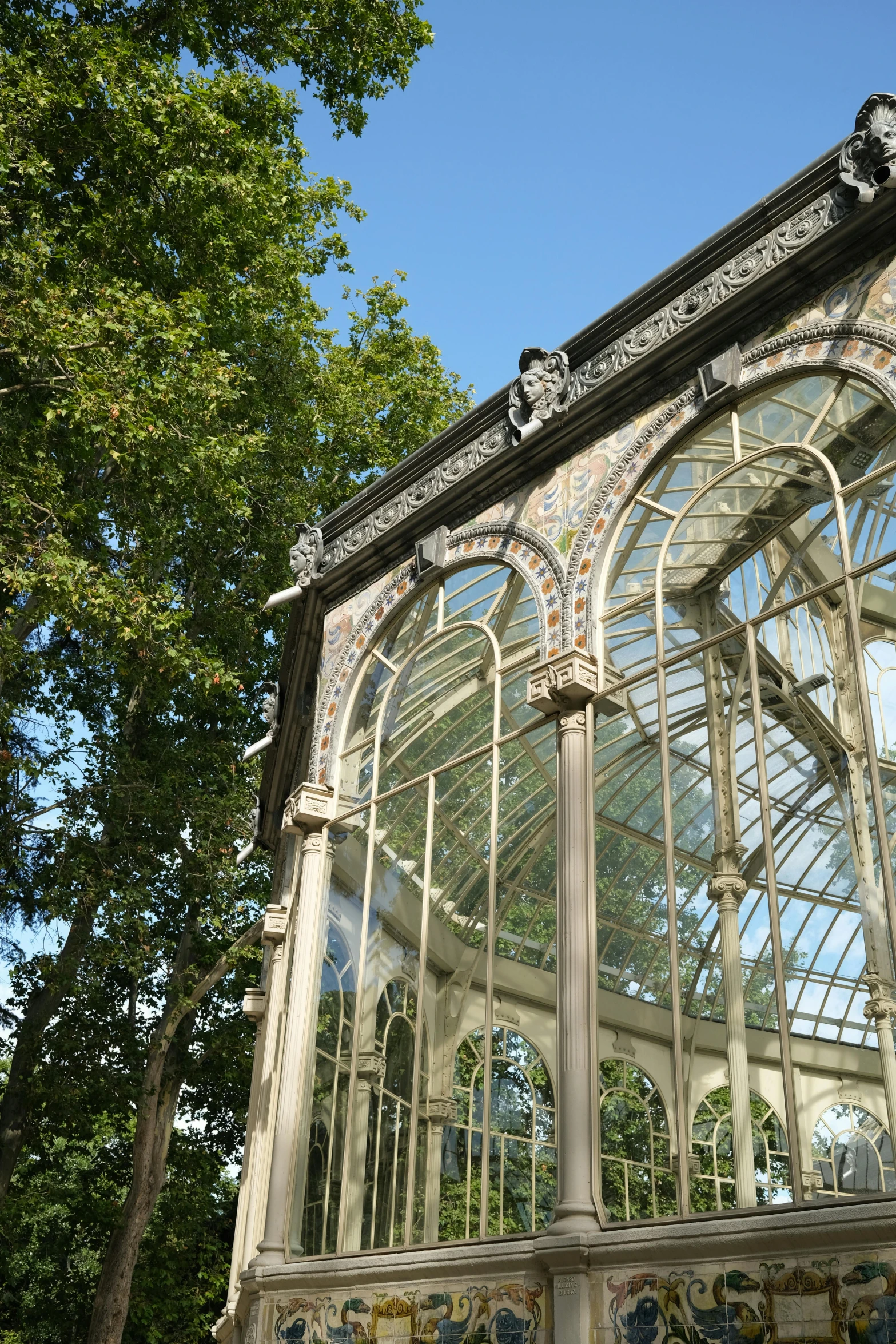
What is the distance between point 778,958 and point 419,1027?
3692mm

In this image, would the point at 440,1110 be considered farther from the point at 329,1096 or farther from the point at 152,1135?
the point at 152,1135

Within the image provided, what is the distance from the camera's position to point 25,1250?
24.0 meters

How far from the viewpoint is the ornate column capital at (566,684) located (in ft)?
28.2

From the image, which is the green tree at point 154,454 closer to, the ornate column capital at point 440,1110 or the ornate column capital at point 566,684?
the ornate column capital at point 440,1110

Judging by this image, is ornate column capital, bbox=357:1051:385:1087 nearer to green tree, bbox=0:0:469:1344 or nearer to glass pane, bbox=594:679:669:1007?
glass pane, bbox=594:679:669:1007

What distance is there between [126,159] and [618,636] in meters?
9.86

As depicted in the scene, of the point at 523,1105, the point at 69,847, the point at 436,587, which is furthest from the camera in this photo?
the point at 69,847

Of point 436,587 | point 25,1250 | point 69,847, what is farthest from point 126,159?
point 25,1250

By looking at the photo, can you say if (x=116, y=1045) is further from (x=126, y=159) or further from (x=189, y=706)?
(x=126, y=159)

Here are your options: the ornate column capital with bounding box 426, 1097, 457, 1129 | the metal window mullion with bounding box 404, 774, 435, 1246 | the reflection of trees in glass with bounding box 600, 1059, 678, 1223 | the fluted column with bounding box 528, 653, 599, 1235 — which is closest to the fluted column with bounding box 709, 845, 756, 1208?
the fluted column with bounding box 528, 653, 599, 1235

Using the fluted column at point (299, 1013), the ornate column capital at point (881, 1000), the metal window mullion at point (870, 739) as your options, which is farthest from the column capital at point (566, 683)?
the ornate column capital at point (881, 1000)

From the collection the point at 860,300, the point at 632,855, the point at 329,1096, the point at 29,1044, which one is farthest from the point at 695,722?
the point at 29,1044

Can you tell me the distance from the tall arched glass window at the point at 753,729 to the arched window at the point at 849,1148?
1.09m

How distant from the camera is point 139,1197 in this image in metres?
19.7
